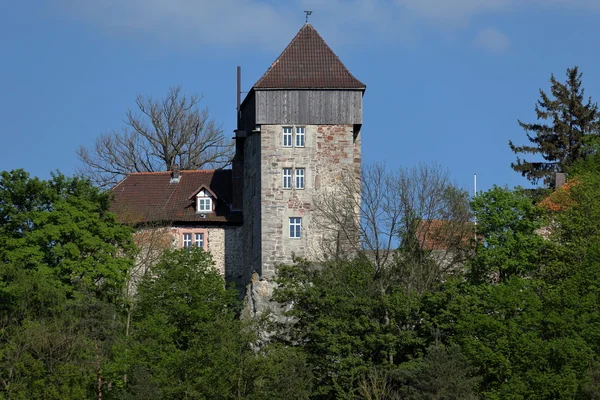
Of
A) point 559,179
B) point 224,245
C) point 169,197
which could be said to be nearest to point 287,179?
point 224,245

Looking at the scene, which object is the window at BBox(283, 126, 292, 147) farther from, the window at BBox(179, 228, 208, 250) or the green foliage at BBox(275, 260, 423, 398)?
the green foliage at BBox(275, 260, 423, 398)

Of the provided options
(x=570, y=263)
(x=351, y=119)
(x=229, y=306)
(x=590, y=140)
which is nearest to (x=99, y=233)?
(x=229, y=306)

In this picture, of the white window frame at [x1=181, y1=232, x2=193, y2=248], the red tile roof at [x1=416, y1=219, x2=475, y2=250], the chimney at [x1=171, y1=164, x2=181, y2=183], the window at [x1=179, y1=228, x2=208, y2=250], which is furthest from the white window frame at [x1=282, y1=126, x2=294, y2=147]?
the chimney at [x1=171, y1=164, x2=181, y2=183]

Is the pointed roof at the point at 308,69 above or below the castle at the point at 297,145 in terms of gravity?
above

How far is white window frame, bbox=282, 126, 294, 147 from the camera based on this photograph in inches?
2151

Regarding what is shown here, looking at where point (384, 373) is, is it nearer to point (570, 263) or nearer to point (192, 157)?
point (570, 263)

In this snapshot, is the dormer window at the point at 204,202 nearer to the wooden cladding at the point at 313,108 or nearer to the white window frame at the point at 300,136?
the wooden cladding at the point at 313,108

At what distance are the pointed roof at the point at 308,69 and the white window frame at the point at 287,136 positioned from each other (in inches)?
55.1

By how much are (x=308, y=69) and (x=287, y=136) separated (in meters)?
2.42

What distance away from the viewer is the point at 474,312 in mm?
46719


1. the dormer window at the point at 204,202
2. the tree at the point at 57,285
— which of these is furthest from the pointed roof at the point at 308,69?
the tree at the point at 57,285

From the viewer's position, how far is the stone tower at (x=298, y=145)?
54.0 metres

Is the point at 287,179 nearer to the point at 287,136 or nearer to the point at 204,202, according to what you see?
the point at 287,136

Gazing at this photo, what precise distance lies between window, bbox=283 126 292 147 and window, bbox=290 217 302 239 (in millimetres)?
2532
